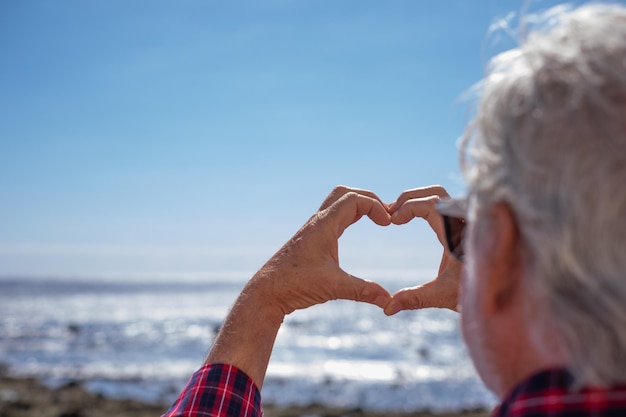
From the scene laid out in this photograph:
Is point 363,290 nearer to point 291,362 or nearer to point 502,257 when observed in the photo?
point 502,257

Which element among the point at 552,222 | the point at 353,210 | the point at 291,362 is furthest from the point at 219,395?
the point at 291,362

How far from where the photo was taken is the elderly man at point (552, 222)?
3.17ft

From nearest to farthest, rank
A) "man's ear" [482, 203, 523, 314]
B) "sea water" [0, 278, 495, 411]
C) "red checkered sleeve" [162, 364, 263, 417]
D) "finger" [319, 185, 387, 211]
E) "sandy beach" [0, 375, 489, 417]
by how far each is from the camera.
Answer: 1. "man's ear" [482, 203, 523, 314]
2. "red checkered sleeve" [162, 364, 263, 417]
3. "finger" [319, 185, 387, 211]
4. "sandy beach" [0, 375, 489, 417]
5. "sea water" [0, 278, 495, 411]

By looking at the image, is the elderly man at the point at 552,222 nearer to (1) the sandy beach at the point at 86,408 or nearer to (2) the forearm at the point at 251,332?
(2) the forearm at the point at 251,332

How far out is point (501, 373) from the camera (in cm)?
118

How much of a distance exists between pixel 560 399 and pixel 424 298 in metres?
1.14

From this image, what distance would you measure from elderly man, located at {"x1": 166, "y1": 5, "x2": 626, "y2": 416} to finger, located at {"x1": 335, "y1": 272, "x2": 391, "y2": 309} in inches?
30.0

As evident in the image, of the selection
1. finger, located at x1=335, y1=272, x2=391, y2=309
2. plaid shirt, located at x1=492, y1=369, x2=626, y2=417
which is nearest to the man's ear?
plaid shirt, located at x1=492, y1=369, x2=626, y2=417

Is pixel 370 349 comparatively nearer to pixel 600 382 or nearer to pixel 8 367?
pixel 8 367

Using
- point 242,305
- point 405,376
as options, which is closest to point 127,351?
point 405,376

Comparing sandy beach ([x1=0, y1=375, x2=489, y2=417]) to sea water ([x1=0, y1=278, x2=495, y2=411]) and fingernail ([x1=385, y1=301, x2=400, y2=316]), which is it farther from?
fingernail ([x1=385, y1=301, x2=400, y2=316])

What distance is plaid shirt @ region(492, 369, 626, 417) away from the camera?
95cm

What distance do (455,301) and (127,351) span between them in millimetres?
28696

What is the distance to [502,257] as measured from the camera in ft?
3.59
